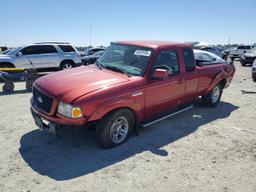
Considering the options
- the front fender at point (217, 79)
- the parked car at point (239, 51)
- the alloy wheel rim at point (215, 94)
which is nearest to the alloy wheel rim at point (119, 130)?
the front fender at point (217, 79)

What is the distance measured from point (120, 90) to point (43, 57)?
31.8 ft

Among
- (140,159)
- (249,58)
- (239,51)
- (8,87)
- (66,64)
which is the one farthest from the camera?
(239,51)

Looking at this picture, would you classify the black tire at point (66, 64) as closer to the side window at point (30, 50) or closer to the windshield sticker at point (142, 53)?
the side window at point (30, 50)

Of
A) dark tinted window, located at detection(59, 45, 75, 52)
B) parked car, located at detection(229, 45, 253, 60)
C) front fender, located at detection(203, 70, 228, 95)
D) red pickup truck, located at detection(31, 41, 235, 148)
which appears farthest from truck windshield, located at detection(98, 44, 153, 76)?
parked car, located at detection(229, 45, 253, 60)

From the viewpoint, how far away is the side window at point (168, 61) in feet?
17.8

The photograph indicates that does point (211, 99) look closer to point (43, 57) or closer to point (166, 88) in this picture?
point (166, 88)

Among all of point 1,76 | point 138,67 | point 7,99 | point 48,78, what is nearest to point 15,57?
point 1,76

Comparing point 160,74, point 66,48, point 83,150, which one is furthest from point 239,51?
point 83,150

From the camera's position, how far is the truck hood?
4359 mm

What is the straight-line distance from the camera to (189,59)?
6305 millimetres

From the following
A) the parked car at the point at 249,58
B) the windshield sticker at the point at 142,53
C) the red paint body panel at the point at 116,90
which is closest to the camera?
the red paint body panel at the point at 116,90

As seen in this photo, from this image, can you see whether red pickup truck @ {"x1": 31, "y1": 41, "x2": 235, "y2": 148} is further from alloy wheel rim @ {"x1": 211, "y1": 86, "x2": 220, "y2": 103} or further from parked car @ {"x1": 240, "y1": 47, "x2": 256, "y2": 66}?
parked car @ {"x1": 240, "y1": 47, "x2": 256, "y2": 66}

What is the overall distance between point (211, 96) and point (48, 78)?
458 centimetres

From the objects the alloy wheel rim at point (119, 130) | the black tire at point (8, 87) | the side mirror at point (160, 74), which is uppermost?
the side mirror at point (160, 74)
